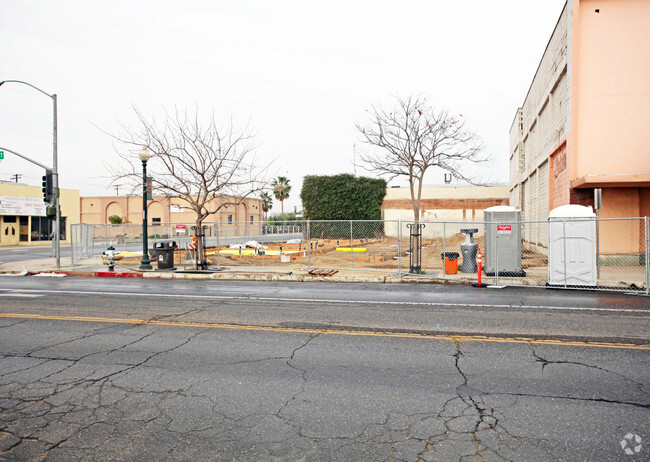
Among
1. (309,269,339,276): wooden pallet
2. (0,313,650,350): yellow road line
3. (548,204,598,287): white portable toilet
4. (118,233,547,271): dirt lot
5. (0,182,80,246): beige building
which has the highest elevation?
(0,182,80,246): beige building

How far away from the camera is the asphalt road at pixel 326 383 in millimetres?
3578

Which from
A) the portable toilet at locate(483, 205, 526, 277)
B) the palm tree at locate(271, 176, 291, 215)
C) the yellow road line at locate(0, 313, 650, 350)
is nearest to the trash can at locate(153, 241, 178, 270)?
the yellow road line at locate(0, 313, 650, 350)

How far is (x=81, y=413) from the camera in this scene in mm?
4223

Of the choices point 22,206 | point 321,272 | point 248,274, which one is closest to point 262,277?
point 248,274

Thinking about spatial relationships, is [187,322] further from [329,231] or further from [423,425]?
[329,231]

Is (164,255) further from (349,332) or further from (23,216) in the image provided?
(23,216)

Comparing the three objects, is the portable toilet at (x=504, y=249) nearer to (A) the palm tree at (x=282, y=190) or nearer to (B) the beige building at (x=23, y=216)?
(B) the beige building at (x=23, y=216)

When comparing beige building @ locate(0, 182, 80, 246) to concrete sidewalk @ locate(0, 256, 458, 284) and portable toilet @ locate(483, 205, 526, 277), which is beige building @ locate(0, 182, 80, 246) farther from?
portable toilet @ locate(483, 205, 526, 277)

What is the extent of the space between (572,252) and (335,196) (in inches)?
1063

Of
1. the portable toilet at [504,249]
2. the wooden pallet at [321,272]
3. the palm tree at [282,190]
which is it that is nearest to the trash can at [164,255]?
the wooden pallet at [321,272]

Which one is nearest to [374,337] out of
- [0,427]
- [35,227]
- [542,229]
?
[0,427]

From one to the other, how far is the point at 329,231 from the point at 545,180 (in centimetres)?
1718

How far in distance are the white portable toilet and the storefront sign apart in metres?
49.2

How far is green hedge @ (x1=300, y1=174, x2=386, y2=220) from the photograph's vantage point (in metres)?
38.7
